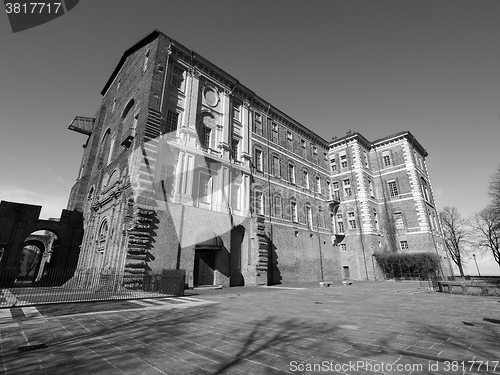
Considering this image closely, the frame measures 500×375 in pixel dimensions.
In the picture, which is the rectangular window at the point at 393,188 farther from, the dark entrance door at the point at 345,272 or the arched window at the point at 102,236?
the arched window at the point at 102,236

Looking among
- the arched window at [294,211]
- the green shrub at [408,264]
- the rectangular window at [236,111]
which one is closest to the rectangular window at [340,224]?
the green shrub at [408,264]

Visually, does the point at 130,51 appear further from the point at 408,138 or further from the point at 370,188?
the point at 408,138

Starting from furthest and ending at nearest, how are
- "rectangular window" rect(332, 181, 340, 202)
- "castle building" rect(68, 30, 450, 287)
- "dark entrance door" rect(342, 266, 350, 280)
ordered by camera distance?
"rectangular window" rect(332, 181, 340, 202) → "dark entrance door" rect(342, 266, 350, 280) → "castle building" rect(68, 30, 450, 287)

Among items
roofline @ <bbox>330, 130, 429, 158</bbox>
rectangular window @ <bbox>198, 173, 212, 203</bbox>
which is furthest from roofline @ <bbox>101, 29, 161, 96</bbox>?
roofline @ <bbox>330, 130, 429, 158</bbox>

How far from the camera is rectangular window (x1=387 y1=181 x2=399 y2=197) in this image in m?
33.3

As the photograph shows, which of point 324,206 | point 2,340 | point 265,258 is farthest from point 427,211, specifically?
point 2,340

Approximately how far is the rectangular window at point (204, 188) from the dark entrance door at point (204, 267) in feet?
13.3

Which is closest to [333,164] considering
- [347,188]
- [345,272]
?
[347,188]

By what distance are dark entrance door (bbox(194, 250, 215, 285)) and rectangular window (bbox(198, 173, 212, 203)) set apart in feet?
13.3

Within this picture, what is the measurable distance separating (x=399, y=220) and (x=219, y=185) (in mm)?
25770

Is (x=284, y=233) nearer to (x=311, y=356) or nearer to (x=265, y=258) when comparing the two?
(x=265, y=258)

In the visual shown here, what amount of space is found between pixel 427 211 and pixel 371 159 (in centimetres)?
1018

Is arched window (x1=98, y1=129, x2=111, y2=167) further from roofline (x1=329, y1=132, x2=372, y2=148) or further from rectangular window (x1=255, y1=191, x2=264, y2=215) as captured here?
roofline (x1=329, y1=132, x2=372, y2=148)

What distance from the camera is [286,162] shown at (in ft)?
96.4
